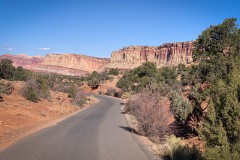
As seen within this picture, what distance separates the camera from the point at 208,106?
341 inches

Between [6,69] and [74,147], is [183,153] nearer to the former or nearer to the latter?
[74,147]

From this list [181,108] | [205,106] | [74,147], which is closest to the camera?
[74,147]

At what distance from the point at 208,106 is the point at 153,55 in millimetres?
165836

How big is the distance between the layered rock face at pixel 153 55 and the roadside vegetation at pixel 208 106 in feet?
383

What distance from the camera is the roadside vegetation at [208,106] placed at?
24.3ft

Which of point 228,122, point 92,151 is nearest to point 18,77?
point 92,151

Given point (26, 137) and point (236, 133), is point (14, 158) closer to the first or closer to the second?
point (26, 137)

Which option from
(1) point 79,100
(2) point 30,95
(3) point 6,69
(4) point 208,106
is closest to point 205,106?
(4) point 208,106

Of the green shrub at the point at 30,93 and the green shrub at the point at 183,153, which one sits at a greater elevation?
the green shrub at the point at 183,153

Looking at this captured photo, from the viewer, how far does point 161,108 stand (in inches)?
642

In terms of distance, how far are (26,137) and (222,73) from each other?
15.8 m

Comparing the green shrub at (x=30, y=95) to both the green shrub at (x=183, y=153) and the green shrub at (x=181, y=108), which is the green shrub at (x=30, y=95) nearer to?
the green shrub at (x=181, y=108)

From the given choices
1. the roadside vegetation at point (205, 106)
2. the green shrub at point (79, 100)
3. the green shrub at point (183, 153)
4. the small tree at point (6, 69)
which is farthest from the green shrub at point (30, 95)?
the green shrub at point (183, 153)

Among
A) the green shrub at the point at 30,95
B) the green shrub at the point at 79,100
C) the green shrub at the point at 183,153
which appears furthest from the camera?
the green shrub at the point at 79,100
